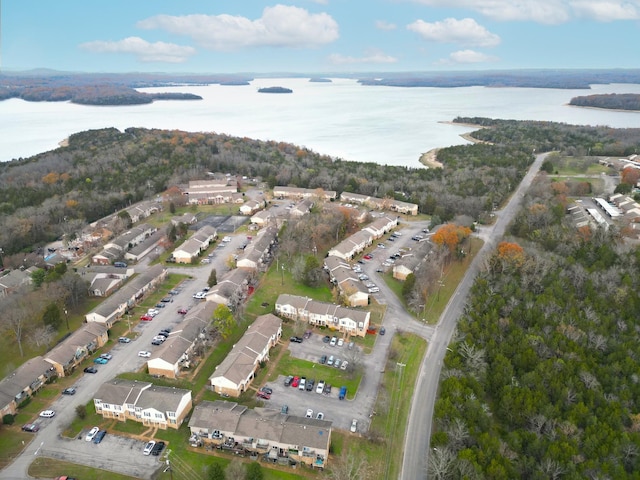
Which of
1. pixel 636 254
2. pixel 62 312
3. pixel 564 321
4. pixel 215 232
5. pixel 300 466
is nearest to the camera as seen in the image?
pixel 300 466

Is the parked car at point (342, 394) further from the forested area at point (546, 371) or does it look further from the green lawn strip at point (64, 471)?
the green lawn strip at point (64, 471)

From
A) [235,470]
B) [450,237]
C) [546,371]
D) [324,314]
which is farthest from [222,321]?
[450,237]

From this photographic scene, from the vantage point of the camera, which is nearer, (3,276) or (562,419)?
(562,419)

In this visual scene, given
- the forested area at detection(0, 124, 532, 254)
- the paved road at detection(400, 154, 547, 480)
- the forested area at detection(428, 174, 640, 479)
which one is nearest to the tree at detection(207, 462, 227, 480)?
the paved road at detection(400, 154, 547, 480)

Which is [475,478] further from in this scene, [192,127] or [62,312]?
[192,127]

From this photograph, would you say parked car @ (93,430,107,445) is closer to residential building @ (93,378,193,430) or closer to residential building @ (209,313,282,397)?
residential building @ (93,378,193,430)

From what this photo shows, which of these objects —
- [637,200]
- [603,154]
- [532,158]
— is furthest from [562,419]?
[603,154]

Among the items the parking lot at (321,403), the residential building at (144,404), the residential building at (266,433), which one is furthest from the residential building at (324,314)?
the residential building at (144,404)
